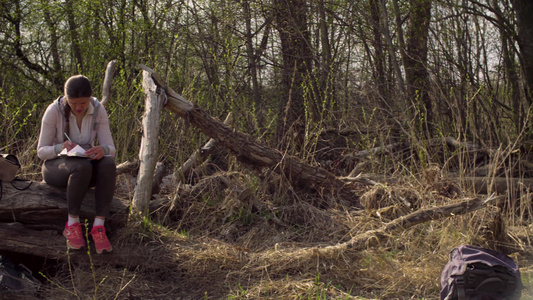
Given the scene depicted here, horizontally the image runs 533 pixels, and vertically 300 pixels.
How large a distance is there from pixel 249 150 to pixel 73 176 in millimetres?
1961

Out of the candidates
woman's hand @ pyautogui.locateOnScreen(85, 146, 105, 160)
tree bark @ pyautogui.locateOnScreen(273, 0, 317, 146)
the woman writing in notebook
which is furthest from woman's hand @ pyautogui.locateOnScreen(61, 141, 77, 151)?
tree bark @ pyautogui.locateOnScreen(273, 0, 317, 146)

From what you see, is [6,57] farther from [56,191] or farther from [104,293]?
[104,293]

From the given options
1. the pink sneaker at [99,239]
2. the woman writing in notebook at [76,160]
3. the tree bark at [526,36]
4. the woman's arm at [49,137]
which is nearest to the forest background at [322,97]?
the tree bark at [526,36]

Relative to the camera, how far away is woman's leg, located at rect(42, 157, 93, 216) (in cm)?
346

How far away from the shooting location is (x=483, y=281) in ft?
9.70

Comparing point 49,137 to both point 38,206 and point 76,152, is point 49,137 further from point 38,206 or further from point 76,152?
point 38,206

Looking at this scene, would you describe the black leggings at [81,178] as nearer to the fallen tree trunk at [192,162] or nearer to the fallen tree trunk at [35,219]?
the fallen tree trunk at [35,219]

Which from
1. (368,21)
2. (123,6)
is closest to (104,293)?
(368,21)

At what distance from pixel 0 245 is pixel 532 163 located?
588cm

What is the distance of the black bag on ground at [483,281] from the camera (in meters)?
2.95

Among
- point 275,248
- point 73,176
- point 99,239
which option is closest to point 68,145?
point 73,176

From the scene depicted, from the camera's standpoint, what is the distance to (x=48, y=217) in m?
3.64

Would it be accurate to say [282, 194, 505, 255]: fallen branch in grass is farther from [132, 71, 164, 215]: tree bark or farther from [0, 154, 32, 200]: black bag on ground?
[0, 154, 32, 200]: black bag on ground

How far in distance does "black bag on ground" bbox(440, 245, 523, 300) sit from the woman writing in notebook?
8.07 feet
